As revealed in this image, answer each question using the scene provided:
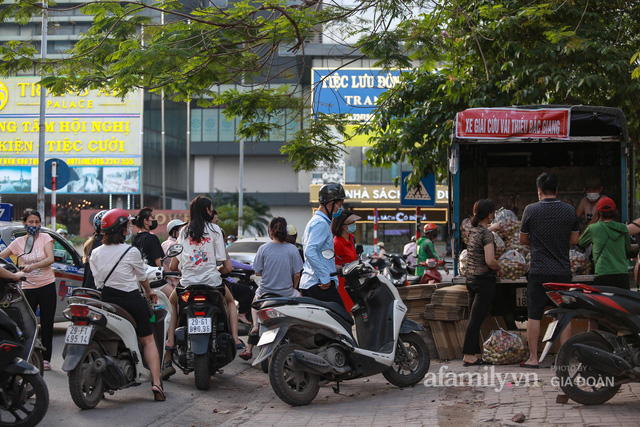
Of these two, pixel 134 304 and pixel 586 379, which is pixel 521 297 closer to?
pixel 586 379

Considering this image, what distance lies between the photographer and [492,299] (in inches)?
331

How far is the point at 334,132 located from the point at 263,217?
3913 centimetres

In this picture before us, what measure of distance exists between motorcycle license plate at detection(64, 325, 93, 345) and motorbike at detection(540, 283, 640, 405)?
12.3ft

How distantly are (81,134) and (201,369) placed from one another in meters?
43.8

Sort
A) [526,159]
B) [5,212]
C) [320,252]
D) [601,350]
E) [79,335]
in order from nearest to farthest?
[601,350], [79,335], [320,252], [5,212], [526,159]

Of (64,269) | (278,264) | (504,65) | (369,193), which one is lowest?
(64,269)

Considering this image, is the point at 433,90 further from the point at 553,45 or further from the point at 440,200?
the point at 440,200

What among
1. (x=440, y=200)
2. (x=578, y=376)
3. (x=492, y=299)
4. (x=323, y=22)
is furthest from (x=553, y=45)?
(x=440, y=200)

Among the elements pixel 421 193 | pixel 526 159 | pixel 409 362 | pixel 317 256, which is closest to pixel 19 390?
pixel 317 256

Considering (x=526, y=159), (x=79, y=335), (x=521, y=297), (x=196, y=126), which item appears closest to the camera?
(x=79, y=335)

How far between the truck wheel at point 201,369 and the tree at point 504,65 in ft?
16.5

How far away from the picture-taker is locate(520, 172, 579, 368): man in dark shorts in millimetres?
7637

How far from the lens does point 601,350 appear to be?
5.95 metres

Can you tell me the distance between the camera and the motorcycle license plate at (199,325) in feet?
24.7
